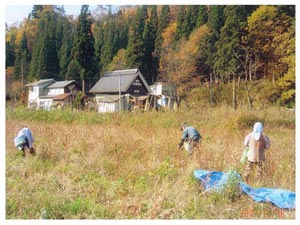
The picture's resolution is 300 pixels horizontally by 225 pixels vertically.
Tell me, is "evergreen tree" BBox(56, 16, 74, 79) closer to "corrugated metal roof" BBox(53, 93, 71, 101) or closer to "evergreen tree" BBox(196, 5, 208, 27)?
"corrugated metal roof" BBox(53, 93, 71, 101)

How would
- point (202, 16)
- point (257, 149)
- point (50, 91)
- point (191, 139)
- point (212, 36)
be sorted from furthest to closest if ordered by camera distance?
point (50, 91), point (202, 16), point (212, 36), point (191, 139), point (257, 149)

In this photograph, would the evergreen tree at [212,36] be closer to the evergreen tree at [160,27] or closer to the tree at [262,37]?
the tree at [262,37]

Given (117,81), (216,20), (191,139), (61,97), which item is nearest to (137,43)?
(117,81)

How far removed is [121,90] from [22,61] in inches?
173

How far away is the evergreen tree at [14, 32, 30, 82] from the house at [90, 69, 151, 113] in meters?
3.07

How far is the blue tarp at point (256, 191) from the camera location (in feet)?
9.83

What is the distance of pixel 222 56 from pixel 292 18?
261 cm

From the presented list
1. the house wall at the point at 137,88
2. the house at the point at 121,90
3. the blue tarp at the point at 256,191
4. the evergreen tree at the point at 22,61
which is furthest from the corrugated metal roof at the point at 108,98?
the blue tarp at the point at 256,191

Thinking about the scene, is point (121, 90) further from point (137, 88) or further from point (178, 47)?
point (178, 47)

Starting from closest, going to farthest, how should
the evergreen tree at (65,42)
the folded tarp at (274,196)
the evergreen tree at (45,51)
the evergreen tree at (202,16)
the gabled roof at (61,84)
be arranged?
the folded tarp at (274,196), the evergreen tree at (45,51), the evergreen tree at (65,42), the evergreen tree at (202,16), the gabled roof at (61,84)

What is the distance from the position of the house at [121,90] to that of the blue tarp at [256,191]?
23.5 feet

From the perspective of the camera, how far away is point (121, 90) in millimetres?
11289

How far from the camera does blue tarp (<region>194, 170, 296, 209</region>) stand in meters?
3.00

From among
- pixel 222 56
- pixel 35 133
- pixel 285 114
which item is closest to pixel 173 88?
pixel 222 56
